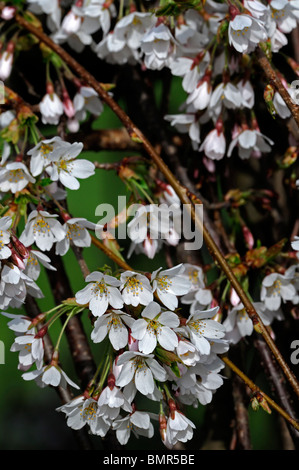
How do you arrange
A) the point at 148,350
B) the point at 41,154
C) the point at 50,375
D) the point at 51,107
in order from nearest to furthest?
the point at 148,350, the point at 50,375, the point at 41,154, the point at 51,107

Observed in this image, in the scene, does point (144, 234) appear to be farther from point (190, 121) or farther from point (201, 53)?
point (201, 53)

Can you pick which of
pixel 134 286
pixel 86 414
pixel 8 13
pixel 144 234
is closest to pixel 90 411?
pixel 86 414

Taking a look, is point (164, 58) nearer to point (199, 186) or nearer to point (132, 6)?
point (132, 6)

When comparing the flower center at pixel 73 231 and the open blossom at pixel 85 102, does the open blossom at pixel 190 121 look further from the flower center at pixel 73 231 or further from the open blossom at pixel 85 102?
the flower center at pixel 73 231

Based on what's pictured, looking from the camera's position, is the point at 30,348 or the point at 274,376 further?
the point at 274,376

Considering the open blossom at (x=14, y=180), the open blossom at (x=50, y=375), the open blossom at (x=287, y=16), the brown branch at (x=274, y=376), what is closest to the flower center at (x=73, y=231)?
the open blossom at (x=14, y=180)

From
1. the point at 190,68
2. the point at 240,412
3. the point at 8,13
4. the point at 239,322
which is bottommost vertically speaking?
the point at 240,412

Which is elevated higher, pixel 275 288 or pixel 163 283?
pixel 163 283
